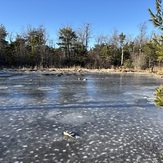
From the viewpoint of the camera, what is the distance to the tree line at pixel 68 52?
35594 mm

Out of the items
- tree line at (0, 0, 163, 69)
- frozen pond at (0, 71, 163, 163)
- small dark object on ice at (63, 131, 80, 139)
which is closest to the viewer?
frozen pond at (0, 71, 163, 163)

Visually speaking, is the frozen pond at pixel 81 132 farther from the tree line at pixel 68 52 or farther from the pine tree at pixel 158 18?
the tree line at pixel 68 52

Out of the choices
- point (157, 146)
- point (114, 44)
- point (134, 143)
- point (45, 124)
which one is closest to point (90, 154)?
point (134, 143)

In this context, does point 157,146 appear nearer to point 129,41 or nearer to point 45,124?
point 45,124

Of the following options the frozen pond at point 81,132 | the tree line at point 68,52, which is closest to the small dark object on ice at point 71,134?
the frozen pond at point 81,132

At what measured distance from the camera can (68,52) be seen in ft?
134

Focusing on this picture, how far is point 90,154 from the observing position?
13.3ft

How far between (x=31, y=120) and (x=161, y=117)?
12.5 feet

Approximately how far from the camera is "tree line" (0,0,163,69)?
3559cm

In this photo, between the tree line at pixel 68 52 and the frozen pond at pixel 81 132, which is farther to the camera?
the tree line at pixel 68 52

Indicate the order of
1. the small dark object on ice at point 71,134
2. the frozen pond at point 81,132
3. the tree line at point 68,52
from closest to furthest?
the frozen pond at point 81,132, the small dark object on ice at point 71,134, the tree line at point 68,52

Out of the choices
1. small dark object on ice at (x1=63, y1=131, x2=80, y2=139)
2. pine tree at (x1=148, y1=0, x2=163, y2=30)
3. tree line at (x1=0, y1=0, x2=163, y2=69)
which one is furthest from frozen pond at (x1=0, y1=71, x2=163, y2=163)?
tree line at (x1=0, y1=0, x2=163, y2=69)

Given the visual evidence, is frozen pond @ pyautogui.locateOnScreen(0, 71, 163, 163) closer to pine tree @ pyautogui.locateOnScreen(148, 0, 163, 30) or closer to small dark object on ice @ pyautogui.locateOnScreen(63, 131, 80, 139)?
small dark object on ice @ pyautogui.locateOnScreen(63, 131, 80, 139)

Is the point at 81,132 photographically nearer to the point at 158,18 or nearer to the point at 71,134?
the point at 71,134
